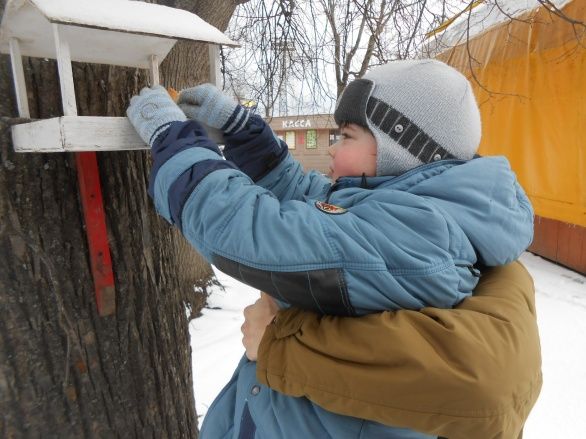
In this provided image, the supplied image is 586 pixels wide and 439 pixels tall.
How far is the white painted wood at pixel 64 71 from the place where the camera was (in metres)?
0.83

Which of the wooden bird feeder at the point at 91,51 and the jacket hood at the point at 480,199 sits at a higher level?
the wooden bird feeder at the point at 91,51

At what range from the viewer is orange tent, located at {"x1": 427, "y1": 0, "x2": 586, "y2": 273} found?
13.3 ft

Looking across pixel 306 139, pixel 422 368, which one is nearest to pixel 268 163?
pixel 422 368

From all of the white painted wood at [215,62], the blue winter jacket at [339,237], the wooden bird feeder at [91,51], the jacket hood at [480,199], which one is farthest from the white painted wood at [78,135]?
the jacket hood at [480,199]

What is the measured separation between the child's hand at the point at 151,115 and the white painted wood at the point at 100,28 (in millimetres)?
132

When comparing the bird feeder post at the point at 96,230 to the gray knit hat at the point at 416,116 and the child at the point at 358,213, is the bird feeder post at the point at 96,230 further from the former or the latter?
the gray knit hat at the point at 416,116

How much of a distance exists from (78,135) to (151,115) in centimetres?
14

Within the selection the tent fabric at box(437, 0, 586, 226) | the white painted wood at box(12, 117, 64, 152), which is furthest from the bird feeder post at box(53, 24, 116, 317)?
the tent fabric at box(437, 0, 586, 226)

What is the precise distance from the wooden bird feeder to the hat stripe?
16.2 inches

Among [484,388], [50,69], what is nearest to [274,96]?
[50,69]

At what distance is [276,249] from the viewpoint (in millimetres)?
730

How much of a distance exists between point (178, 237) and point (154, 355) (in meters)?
2.82

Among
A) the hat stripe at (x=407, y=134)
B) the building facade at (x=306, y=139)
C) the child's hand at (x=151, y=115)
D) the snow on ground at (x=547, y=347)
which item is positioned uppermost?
the child's hand at (x=151, y=115)

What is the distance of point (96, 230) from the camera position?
111 centimetres
